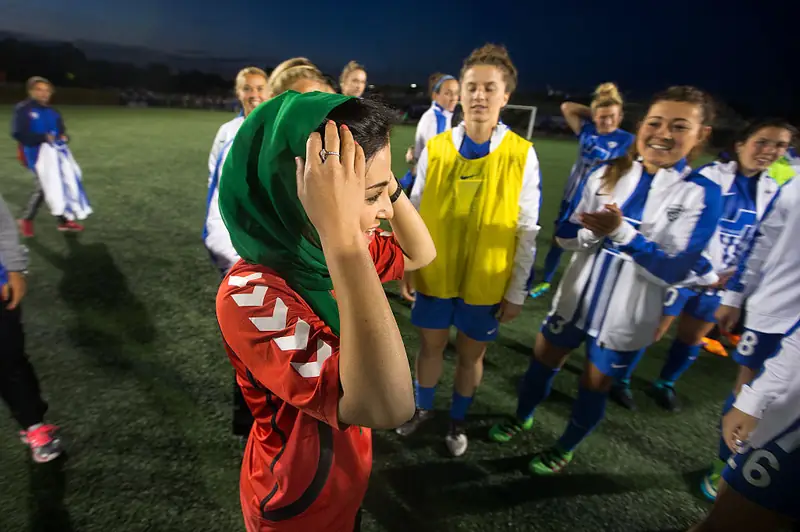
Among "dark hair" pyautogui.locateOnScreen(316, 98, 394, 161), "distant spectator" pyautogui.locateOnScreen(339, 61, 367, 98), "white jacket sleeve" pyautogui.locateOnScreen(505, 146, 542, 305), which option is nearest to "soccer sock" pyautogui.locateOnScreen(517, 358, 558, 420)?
"white jacket sleeve" pyautogui.locateOnScreen(505, 146, 542, 305)

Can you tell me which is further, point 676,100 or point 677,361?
point 677,361

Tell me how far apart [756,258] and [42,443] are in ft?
13.1

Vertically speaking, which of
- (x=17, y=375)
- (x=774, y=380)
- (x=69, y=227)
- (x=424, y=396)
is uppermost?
(x=774, y=380)

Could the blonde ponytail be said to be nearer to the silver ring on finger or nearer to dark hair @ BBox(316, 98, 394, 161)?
dark hair @ BBox(316, 98, 394, 161)

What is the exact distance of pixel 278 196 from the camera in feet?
2.75

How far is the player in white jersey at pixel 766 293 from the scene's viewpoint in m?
1.67

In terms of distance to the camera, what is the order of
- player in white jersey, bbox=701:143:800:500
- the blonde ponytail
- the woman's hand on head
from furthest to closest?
the blonde ponytail
player in white jersey, bbox=701:143:800:500
the woman's hand on head

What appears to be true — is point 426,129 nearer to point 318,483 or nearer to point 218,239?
point 218,239

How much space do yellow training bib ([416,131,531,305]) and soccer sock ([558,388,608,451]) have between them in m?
0.69

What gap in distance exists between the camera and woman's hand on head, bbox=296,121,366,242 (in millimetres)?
682

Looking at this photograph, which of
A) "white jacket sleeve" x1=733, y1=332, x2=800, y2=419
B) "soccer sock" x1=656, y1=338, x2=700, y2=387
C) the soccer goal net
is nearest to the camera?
"white jacket sleeve" x1=733, y1=332, x2=800, y2=419

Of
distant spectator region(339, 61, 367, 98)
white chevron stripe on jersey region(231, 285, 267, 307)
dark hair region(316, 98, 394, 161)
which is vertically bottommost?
white chevron stripe on jersey region(231, 285, 267, 307)

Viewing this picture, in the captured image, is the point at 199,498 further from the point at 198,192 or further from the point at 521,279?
the point at 198,192

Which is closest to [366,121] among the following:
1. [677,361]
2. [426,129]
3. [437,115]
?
[677,361]
